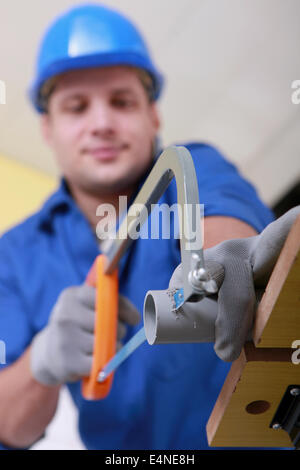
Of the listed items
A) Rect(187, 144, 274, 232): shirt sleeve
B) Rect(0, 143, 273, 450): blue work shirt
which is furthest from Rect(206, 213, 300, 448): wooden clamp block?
Rect(0, 143, 273, 450): blue work shirt

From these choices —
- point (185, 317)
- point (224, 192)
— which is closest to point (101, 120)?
point (224, 192)

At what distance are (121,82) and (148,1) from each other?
29.3 inches

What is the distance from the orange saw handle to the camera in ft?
2.19

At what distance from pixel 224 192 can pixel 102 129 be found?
0.31 metres

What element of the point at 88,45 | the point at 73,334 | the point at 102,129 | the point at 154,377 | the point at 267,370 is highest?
the point at 88,45

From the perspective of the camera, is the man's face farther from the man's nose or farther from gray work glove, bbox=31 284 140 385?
gray work glove, bbox=31 284 140 385

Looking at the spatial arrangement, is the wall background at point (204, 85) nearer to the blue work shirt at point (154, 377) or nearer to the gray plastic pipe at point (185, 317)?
the blue work shirt at point (154, 377)

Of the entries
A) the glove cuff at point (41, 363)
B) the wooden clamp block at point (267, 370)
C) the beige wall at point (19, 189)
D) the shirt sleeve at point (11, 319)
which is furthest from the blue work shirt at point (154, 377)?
the beige wall at point (19, 189)

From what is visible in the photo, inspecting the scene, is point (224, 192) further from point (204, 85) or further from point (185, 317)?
point (204, 85)

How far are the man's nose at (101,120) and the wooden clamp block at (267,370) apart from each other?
1.90 feet

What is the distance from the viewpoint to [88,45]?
97cm

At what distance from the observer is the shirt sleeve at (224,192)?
0.60m

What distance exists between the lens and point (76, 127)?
925 mm

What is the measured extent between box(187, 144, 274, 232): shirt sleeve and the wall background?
698mm
